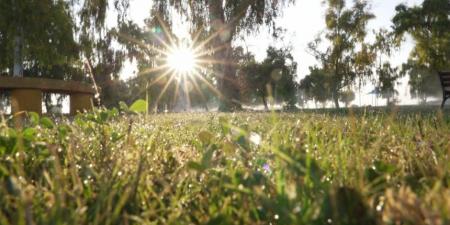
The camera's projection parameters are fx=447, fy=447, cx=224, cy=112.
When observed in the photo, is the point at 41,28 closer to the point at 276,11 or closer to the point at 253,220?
the point at 276,11

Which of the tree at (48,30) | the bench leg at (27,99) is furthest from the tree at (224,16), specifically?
the bench leg at (27,99)

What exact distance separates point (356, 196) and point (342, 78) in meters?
41.4

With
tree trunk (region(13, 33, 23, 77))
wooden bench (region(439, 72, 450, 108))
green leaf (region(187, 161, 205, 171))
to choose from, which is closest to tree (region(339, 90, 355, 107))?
green leaf (region(187, 161, 205, 171))

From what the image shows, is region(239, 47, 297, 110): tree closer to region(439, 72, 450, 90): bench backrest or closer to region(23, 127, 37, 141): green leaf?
Answer: region(439, 72, 450, 90): bench backrest

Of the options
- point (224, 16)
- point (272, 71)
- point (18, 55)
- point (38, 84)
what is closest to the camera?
point (38, 84)

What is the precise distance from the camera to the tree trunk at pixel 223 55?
67.8ft

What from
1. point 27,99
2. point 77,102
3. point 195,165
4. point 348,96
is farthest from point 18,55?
point 195,165

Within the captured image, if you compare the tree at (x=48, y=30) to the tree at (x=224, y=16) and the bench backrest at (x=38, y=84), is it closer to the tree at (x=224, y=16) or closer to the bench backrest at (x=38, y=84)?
the tree at (x=224, y=16)

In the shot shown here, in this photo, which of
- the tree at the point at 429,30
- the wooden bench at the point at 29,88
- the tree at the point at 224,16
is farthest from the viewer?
the tree at the point at 429,30

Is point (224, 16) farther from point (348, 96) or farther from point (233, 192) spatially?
point (233, 192)

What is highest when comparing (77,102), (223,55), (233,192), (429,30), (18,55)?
(429,30)

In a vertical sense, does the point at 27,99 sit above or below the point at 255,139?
above

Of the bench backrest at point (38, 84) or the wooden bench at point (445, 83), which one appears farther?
the wooden bench at point (445, 83)

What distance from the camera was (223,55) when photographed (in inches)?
877
